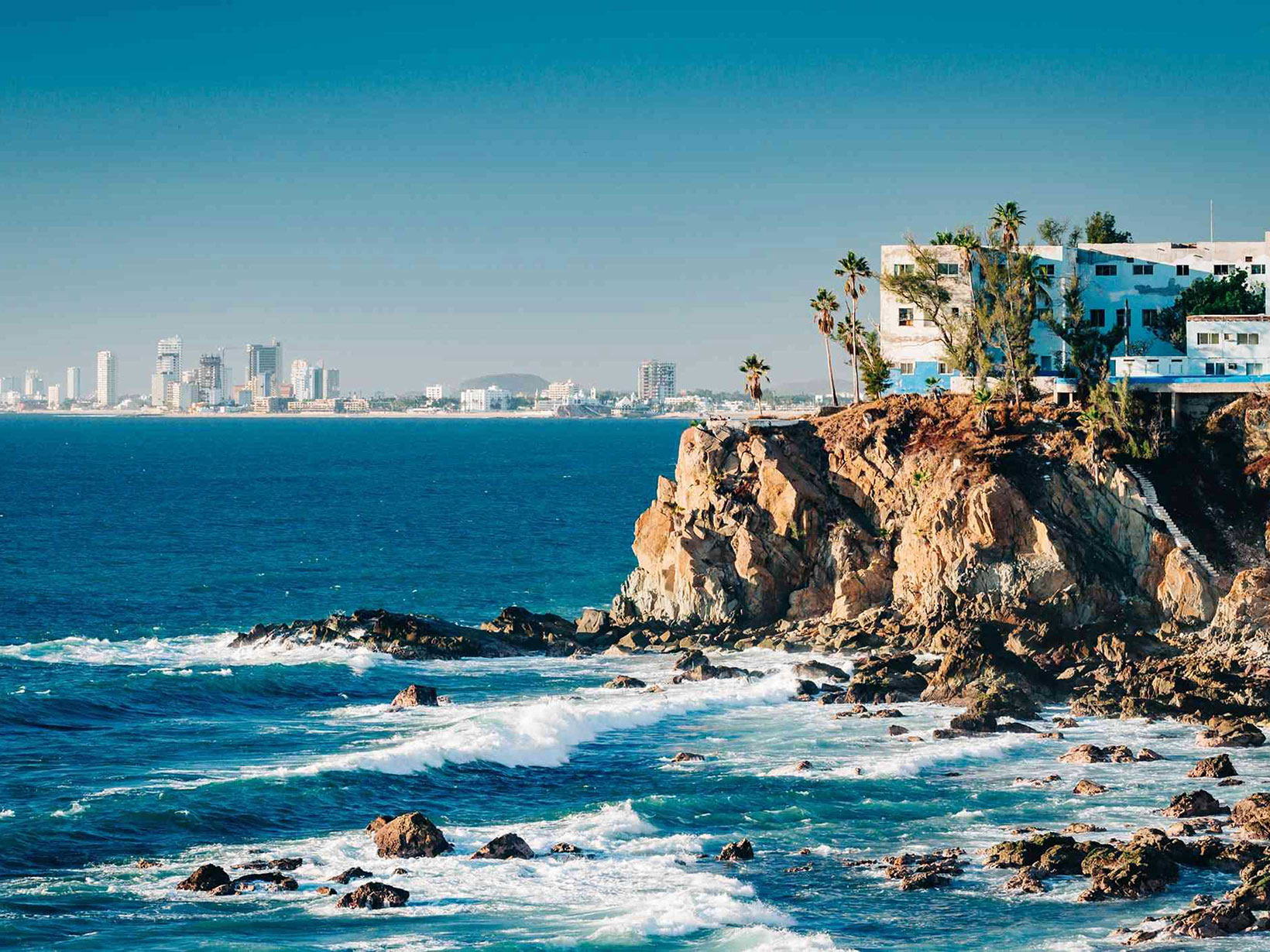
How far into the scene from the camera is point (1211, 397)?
287ft

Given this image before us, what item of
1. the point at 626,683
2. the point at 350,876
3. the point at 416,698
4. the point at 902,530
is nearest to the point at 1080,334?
the point at 902,530

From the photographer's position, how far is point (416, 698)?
70.2 meters

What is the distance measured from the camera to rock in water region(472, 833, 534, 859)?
4891 cm

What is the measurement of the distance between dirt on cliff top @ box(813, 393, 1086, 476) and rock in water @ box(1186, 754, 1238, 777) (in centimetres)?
2860

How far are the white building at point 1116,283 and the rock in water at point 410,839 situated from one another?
2341 inches

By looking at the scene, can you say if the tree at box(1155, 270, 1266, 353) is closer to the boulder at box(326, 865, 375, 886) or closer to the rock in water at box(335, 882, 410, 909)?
the boulder at box(326, 865, 375, 886)

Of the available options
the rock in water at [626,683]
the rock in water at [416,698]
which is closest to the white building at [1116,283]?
the rock in water at [626,683]

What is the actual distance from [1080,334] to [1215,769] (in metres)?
49.6

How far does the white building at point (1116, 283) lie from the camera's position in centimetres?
10100

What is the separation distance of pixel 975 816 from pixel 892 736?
36.8ft

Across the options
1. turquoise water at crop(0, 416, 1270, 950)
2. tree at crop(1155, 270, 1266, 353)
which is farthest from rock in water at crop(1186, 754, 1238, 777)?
tree at crop(1155, 270, 1266, 353)

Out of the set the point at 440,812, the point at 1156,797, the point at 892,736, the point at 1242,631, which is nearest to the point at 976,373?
the point at 1242,631

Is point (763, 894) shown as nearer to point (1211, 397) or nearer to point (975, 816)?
point (975, 816)

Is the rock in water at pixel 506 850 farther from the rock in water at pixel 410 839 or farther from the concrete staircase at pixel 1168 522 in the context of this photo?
the concrete staircase at pixel 1168 522
